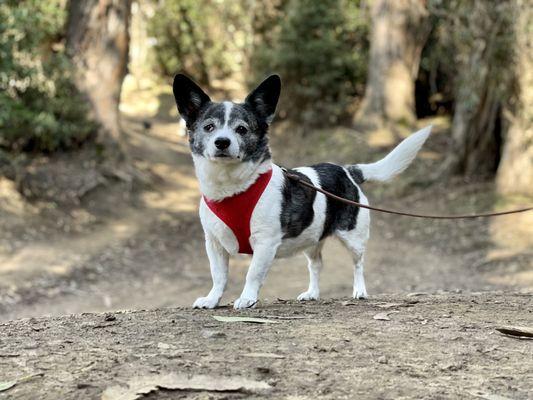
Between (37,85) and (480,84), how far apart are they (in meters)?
8.81

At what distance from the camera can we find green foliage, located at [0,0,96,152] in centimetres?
1353

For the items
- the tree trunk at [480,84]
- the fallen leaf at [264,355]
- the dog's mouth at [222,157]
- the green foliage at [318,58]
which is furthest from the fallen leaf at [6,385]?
the green foliage at [318,58]

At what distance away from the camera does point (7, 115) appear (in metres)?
13.1

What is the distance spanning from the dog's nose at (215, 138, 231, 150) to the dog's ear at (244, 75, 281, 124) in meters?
0.53

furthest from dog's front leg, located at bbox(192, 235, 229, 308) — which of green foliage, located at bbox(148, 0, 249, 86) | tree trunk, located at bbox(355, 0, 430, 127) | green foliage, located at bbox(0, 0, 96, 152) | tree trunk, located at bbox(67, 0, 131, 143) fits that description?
green foliage, located at bbox(148, 0, 249, 86)

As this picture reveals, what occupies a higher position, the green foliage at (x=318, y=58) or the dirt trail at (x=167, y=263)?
the green foliage at (x=318, y=58)

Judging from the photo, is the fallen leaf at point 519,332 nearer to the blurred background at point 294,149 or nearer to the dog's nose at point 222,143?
the dog's nose at point 222,143

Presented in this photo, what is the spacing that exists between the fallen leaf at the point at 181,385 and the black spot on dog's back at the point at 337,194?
2.72m

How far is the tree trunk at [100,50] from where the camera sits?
1662cm

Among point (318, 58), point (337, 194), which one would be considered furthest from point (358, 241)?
point (318, 58)

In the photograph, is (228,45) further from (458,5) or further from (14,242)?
(14,242)

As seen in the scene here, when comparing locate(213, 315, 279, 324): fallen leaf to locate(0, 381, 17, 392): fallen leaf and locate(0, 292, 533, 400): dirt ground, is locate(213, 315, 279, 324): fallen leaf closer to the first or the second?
locate(0, 292, 533, 400): dirt ground

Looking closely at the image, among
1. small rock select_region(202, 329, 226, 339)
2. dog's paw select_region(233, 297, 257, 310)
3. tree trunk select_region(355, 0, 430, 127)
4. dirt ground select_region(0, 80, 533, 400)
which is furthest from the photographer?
tree trunk select_region(355, 0, 430, 127)

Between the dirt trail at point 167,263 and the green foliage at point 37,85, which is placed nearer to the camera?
the dirt trail at point 167,263
